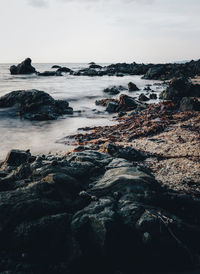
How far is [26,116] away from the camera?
1603 centimetres

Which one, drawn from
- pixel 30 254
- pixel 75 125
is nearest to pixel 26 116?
pixel 75 125

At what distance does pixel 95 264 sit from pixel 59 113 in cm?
1437

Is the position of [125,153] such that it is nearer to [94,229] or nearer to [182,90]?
[94,229]

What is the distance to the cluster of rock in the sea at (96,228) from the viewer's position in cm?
363

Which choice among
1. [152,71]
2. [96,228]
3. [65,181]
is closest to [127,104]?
[65,181]

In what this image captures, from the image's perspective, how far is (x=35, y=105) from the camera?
17422mm

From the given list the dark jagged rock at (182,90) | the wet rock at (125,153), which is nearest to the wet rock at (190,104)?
the dark jagged rock at (182,90)

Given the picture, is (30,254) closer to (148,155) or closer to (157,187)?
(157,187)

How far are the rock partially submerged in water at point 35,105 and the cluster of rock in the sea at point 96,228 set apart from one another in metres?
11.7

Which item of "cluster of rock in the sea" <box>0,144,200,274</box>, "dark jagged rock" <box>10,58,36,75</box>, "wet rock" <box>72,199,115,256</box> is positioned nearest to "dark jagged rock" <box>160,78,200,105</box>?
"cluster of rock in the sea" <box>0,144,200,274</box>

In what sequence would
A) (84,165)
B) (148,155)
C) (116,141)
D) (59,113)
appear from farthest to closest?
(59,113)
(116,141)
(148,155)
(84,165)

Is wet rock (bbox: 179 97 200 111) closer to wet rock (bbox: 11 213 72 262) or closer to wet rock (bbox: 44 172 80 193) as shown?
wet rock (bbox: 44 172 80 193)

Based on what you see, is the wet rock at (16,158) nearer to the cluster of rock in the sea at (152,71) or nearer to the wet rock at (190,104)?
the wet rock at (190,104)

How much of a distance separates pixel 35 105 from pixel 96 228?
1500 cm
